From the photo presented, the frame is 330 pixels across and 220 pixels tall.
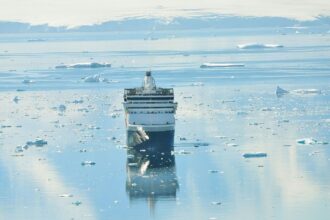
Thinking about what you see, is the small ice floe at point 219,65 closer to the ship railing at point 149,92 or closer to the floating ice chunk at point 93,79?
the floating ice chunk at point 93,79

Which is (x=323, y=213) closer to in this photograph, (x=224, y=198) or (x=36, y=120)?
(x=224, y=198)

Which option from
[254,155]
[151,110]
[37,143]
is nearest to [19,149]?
[37,143]

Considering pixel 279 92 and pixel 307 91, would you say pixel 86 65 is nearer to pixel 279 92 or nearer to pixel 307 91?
pixel 307 91

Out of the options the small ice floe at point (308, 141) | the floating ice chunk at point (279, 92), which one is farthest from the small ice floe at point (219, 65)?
the small ice floe at point (308, 141)

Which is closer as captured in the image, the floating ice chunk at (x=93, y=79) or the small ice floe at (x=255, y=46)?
the floating ice chunk at (x=93, y=79)

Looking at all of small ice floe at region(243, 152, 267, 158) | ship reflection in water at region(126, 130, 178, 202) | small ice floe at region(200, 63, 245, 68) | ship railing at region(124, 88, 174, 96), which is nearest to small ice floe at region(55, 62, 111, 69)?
small ice floe at region(200, 63, 245, 68)

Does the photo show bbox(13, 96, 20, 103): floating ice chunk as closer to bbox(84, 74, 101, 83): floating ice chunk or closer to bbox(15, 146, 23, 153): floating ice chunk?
bbox(84, 74, 101, 83): floating ice chunk

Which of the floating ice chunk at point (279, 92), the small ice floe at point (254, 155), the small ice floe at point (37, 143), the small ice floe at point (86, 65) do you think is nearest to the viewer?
the small ice floe at point (254, 155)
